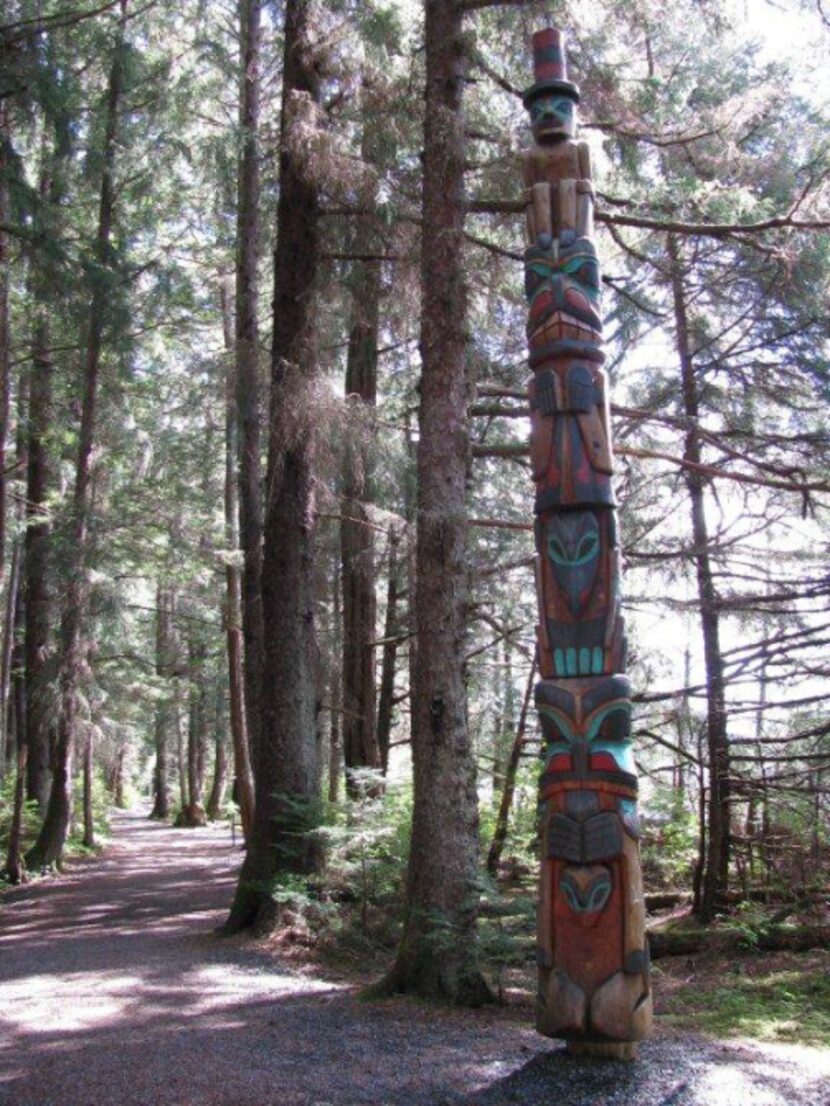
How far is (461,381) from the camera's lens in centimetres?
784

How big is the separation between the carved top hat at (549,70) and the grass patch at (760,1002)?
6690 millimetres

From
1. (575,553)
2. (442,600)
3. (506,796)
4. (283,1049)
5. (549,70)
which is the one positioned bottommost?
(283,1049)

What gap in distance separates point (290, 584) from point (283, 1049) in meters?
5.40

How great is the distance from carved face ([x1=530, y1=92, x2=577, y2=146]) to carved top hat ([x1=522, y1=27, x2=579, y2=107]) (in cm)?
4

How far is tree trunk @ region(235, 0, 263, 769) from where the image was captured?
44.1 feet

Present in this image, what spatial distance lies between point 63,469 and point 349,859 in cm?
1649

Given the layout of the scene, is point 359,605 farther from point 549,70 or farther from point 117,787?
point 117,787

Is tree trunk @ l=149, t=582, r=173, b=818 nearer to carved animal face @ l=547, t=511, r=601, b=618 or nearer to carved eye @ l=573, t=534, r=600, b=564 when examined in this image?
carved animal face @ l=547, t=511, r=601, b=618

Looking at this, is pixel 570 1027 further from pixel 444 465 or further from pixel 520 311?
pixel 520 311

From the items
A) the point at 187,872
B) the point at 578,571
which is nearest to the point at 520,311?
the point at 578,571

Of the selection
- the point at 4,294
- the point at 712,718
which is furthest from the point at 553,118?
the point at 4,294

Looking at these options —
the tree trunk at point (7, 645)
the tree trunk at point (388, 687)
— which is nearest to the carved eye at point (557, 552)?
the tree trunk at point (388, 687)

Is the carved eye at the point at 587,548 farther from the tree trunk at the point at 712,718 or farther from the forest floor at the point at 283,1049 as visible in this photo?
the tree trunk at the point at 712,718

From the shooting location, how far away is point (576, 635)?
19.0ft
